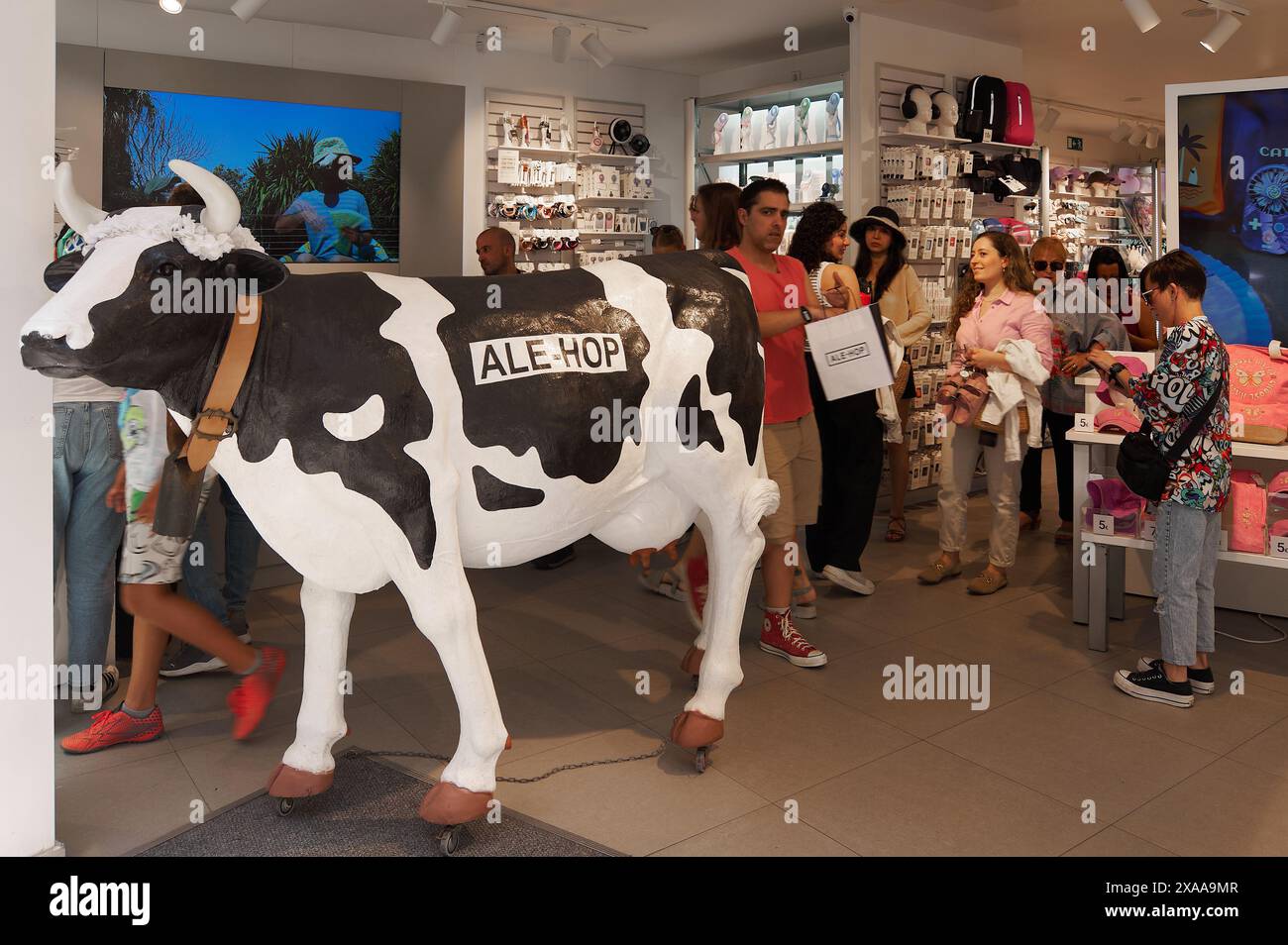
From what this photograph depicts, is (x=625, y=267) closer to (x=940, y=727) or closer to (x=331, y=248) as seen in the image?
(x=940, y=727)

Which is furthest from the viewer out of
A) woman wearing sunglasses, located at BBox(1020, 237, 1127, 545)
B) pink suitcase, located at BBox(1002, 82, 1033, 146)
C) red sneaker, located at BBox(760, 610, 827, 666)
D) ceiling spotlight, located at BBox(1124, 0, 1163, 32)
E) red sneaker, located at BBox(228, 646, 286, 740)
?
pink suitcase, located at BBox(1002, 82, 1033, 146)


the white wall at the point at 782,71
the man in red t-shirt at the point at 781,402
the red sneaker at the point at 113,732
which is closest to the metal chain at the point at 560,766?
the red sneaker at the point at 113,732

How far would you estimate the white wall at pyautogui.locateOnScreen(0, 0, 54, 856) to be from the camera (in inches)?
89.4

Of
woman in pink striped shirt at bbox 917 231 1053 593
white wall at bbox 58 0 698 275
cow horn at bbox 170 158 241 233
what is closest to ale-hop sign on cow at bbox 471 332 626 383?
cow horn at bbox 170 158 241 233

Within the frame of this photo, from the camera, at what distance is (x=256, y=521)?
238 centimetres

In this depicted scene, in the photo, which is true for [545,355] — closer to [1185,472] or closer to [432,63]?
[1185,472]

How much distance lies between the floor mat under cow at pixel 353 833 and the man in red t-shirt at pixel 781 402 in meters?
1.55

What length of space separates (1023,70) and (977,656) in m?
7.59

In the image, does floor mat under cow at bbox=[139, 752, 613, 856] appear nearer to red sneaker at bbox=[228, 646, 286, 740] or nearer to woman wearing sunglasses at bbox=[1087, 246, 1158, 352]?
red sneaker at bbox=[228, 646, 286, 740]

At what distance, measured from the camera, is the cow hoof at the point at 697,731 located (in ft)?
9.50

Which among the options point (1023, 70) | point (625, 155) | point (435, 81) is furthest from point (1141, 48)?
point (435, 81)

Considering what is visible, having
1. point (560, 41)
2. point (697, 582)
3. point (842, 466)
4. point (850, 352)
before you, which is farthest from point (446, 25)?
point (697, 582)

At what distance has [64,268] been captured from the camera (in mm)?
2119
